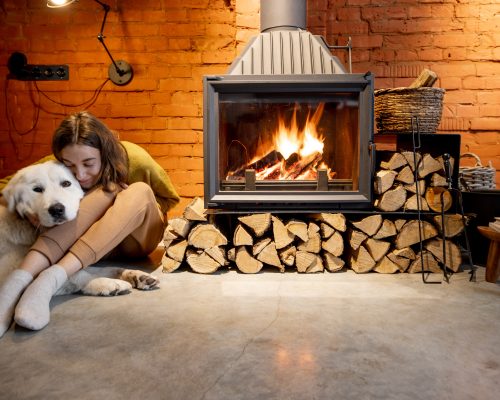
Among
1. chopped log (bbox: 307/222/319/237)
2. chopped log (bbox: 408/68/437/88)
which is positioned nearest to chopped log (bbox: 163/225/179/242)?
chopped log (bbox: 307/222/319/237)

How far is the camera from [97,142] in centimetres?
170

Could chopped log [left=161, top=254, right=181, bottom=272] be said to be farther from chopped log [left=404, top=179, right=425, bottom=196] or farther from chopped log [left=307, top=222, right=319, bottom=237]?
chopped log [left=404, top=179, right=425, bottom=196]

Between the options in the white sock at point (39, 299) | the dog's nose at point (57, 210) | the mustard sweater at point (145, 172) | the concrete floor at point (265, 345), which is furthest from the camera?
the mustard sweater at point (145, 172)

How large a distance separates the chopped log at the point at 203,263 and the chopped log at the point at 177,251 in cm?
4

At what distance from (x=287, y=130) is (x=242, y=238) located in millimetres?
558

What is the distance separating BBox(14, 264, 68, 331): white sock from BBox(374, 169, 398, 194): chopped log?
131 cm

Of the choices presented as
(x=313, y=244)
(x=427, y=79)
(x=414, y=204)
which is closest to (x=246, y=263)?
(x=313, y=244)

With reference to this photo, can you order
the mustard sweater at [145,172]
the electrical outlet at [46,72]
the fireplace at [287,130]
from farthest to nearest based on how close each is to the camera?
1. the electrical outlet at [46,72]
2. the mustard sweater at [145,172]
3. the fireplace at [287,130]

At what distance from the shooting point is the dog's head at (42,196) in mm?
1464

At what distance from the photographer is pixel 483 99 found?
2.54 metres

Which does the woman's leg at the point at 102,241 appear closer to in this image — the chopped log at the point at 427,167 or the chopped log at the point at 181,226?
the chopped log at the point at 181,226

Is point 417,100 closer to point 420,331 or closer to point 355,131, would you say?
point 355,131

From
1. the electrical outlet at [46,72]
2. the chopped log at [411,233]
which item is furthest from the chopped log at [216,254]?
the electrical outlet at [46,72]

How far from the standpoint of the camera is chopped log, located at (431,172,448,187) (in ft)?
6.03
